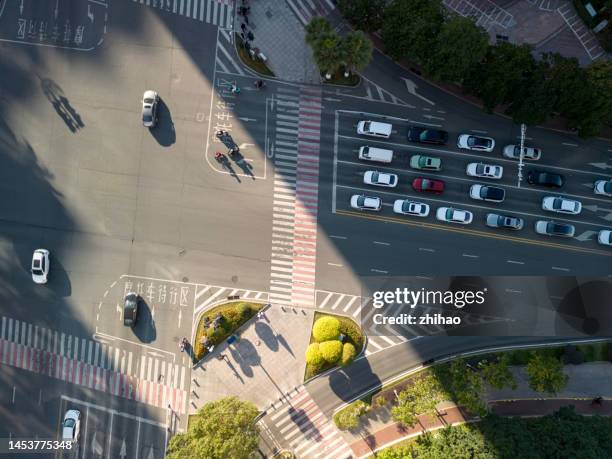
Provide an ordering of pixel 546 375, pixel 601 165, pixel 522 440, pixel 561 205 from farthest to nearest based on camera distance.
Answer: pixel 601 165, pixel 561 205, pixel 546 375, pixel 522 440

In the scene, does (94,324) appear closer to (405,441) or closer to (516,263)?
(405,441)

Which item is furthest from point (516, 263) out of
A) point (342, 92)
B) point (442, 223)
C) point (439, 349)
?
point (342, 92)

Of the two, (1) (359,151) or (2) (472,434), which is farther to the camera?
(1) (359,151)

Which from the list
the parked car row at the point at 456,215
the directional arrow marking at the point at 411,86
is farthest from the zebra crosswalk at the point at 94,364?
the directional arrow marking at the point at 411,86

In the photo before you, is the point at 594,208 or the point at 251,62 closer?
the point at 251,62

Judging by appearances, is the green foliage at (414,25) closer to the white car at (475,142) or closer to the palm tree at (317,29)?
the palm tree at (317,29)

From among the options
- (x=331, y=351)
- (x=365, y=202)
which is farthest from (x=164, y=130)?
(x=331, y=351)

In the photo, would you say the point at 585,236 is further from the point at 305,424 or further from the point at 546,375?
the point at 305,424
